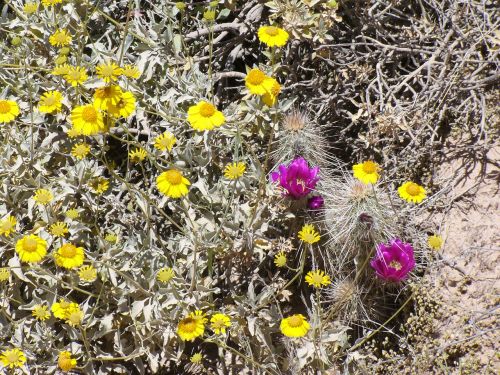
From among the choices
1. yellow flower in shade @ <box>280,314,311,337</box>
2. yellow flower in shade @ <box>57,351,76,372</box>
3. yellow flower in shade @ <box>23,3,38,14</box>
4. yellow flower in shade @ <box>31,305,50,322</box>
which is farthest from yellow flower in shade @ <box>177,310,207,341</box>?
yellow flower in shade @ <box>23,3,38,14</box>

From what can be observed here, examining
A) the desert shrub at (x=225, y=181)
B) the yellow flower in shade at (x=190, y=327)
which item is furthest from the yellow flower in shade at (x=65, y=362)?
the yellow flower in shade at (x=190, y=327)

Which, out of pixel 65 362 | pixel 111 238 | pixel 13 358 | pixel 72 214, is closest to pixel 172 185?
pixel 111 238

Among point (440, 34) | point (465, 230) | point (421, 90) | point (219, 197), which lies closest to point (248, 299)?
point (219, 197)

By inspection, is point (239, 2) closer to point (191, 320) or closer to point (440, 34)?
→ point (440, 34)

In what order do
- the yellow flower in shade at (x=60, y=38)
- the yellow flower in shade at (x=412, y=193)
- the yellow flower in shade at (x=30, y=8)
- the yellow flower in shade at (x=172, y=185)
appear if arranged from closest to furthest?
1. the yellow flower in shade at (x=172, y=185)
2. the yellow flower in shade at (x=412, y=193)
3. the yellow flower in shade at (x=60, y=38)
4. the yellow flower in shade at (x=30, y=8)

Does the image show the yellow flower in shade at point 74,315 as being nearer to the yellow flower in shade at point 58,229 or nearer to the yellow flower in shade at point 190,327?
the yellow flower in shade at point 58,229
